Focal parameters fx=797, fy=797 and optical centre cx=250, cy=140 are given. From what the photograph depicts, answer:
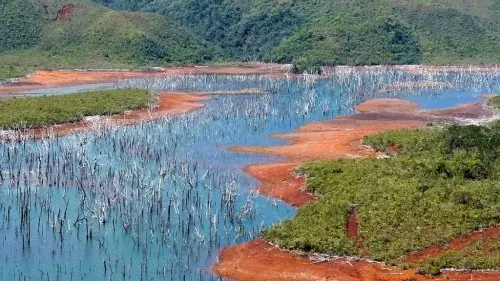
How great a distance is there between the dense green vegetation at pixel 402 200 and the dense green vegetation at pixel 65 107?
886 inches

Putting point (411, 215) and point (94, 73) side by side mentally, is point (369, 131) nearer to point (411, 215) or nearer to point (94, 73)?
point (411, 215)

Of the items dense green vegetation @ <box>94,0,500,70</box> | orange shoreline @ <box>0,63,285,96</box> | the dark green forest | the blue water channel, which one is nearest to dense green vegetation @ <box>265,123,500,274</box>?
the blue water channel

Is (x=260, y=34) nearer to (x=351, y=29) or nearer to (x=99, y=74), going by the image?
(x=351, y=29)

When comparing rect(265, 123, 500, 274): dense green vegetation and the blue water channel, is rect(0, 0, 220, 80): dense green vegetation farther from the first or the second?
rect(265, 123, 500, 274): dense green vegetation

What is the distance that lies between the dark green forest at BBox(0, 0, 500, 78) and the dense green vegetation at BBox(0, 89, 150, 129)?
3292 centimetres

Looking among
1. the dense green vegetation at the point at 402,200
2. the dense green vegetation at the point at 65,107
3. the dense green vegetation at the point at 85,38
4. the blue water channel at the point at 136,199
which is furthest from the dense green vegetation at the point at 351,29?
the dense green vegetation at the point at 402,200

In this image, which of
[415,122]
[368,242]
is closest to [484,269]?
[368,242]

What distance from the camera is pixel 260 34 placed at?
137m

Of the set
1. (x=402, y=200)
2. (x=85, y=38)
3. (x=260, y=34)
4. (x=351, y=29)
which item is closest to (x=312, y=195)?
(x=402, y=200)

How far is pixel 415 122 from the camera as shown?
198 ft

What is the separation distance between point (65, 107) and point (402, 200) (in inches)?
1333

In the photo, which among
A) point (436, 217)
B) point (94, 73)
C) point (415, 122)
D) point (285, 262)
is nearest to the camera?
point (285, 262)

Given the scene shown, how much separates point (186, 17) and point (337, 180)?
117 m

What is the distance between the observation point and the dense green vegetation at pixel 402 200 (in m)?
28.5
